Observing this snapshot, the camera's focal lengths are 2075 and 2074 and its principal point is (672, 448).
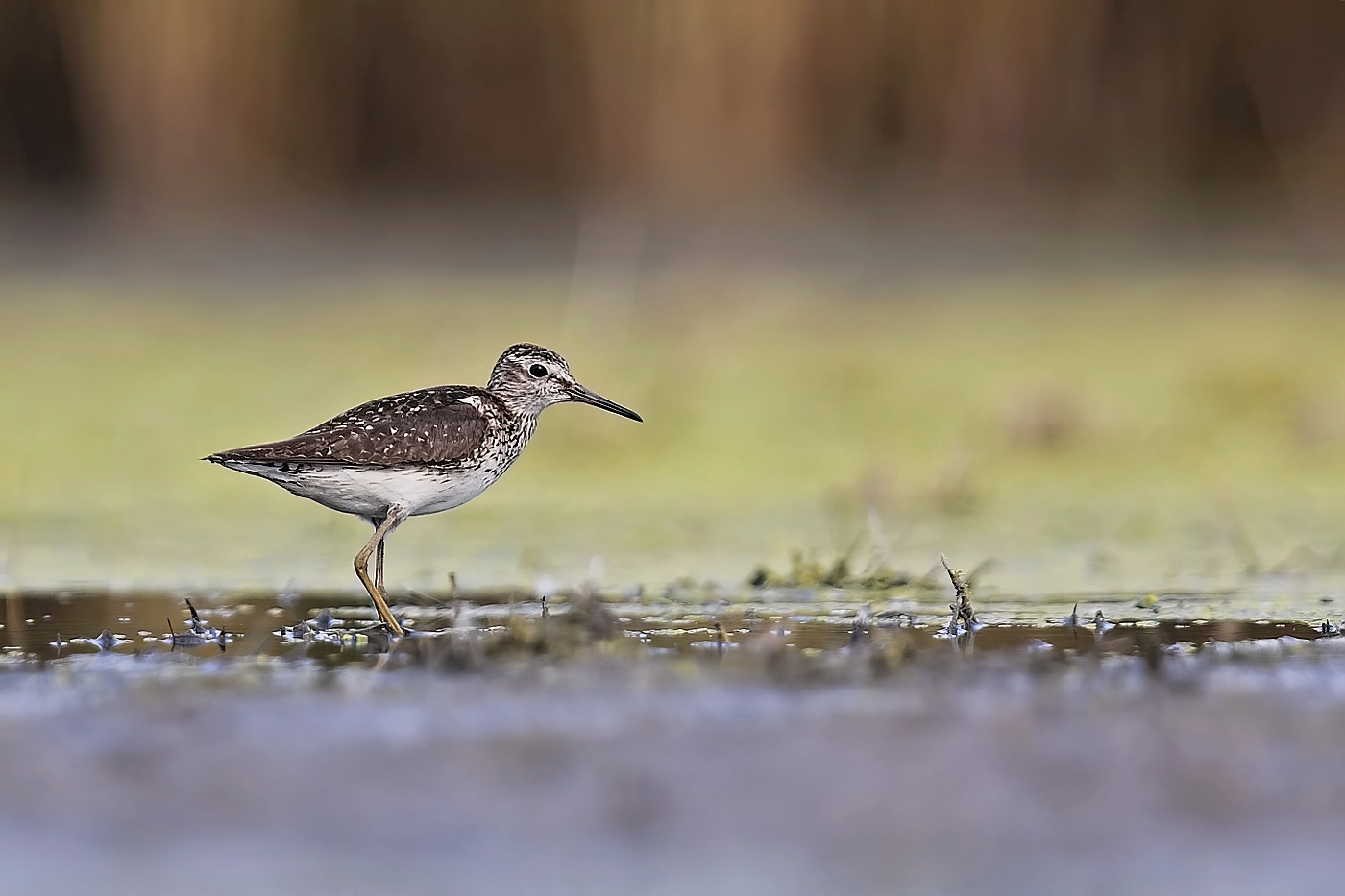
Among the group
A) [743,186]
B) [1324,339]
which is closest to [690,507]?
[1324,339]

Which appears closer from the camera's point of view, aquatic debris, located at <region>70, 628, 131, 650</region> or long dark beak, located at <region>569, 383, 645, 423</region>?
aquatic debris, located at <region>70, 628, 131, 650</region>

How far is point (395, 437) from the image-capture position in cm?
698

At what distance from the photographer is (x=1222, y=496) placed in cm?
826

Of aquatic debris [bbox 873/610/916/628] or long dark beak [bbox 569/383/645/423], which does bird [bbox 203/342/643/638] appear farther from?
aquatic debris [bbox 873/610/916/628]

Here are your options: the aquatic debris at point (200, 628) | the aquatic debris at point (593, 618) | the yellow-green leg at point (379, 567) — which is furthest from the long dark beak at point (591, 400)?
the aquatic debris at point (593, 618)

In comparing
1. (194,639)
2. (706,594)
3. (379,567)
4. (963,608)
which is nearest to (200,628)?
(194,639)

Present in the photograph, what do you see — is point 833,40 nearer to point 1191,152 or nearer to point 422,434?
point 1191,152

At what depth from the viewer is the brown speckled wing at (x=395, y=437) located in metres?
6.88

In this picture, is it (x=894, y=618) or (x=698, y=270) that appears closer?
(x=894, y=618)

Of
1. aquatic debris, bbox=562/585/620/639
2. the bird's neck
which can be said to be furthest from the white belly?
aquatic debris, bbox=562/585/620/639

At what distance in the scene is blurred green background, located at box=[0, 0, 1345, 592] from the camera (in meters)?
8.32

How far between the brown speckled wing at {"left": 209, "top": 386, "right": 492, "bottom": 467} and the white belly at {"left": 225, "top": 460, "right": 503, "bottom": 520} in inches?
1.4

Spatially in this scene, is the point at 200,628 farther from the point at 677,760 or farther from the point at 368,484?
the point at 677,760

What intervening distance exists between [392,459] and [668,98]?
6134mm
